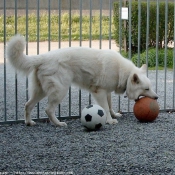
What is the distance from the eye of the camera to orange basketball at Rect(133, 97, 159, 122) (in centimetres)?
750

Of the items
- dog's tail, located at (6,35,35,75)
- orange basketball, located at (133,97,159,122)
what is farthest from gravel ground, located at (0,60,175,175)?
dog's tail, located at (6,35,35,75)

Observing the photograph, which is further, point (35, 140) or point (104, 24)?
point (104, 24)

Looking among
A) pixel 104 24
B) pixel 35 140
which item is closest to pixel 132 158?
pixel 35 140

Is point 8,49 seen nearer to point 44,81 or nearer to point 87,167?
point 44,81

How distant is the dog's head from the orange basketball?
11 centimetres

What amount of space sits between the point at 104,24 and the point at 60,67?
778 cm

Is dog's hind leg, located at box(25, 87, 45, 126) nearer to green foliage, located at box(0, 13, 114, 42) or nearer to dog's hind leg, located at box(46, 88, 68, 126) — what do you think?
dog's hind leg, located at box(46, 88, 68, 126)

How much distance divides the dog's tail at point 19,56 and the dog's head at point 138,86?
5.06 feet

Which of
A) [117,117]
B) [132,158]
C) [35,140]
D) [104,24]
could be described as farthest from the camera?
[104,24]

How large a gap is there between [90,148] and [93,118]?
101cm

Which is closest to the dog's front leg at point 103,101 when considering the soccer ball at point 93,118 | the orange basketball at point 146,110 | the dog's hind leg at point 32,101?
the orange basketball at point 146,110

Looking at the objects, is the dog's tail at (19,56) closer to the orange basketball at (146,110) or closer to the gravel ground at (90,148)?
the gravel ground at (90,148)

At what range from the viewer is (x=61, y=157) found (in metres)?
5.44

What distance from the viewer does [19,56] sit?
7.24 m
